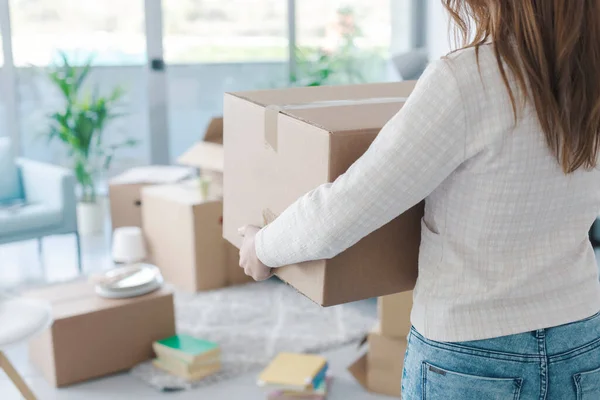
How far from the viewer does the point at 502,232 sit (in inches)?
40.3

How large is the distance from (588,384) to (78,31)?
4613 mm

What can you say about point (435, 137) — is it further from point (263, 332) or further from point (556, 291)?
point (263, 332)

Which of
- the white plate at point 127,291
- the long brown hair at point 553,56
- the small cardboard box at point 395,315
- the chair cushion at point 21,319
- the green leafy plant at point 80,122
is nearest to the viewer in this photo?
the long brown hair at point 553,56

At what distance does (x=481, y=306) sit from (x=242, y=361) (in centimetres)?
192

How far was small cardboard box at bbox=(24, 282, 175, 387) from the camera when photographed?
8.80ft

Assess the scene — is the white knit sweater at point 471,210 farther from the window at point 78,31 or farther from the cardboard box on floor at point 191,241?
the window at point 78,31

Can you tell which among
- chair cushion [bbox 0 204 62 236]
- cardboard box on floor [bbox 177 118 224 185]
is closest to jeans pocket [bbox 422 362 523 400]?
cardboard box on floor [bbox 177 118 224 185]

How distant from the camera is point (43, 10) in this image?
195 inches

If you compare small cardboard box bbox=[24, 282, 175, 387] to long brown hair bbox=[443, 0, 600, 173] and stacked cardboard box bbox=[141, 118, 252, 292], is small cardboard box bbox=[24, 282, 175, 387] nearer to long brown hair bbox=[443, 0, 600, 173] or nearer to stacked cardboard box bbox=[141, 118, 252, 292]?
stacked cardboard box bbox=[141, 118, 252, 292]

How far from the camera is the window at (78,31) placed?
4.91 metres

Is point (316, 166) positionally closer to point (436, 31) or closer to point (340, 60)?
point (436, 31)

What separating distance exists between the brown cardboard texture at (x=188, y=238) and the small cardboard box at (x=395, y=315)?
4.19ft

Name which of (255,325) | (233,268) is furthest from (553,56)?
(233,268)

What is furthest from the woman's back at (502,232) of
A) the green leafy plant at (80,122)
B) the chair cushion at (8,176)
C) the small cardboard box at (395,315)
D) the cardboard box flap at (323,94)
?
the green leafy plant at (80,122)
